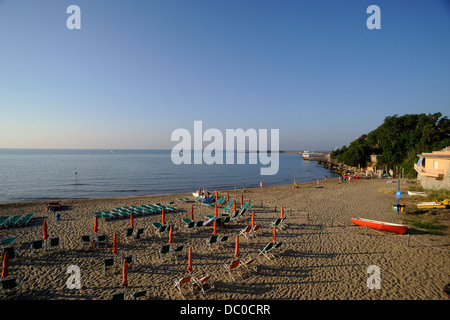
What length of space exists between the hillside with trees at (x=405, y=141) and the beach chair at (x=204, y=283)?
41722mm

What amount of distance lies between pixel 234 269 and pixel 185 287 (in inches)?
78.0

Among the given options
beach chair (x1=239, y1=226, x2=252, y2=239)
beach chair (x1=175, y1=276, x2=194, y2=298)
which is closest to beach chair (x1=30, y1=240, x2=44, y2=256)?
beach chair (x1=175, y1=276, x2=194, y2=298)

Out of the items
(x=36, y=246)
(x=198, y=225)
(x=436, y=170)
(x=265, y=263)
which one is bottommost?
(x=265, y=263)

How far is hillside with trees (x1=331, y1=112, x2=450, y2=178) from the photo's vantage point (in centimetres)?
4044

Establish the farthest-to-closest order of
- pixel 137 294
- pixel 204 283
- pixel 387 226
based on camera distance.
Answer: pixel 387 226 < pixel 204 283 < pixel 137 294

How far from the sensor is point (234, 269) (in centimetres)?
868

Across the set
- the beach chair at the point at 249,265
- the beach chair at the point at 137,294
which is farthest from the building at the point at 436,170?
the beach chair at the point at 137,294

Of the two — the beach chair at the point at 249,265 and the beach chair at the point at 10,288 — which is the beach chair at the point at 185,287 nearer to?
the beach chair at the point at 249,265

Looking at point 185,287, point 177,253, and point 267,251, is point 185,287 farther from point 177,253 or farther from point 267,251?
point 267,251

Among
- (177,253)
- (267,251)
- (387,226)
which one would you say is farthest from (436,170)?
(177,253)

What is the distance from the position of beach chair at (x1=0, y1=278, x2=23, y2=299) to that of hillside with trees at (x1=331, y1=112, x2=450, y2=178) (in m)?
46.4

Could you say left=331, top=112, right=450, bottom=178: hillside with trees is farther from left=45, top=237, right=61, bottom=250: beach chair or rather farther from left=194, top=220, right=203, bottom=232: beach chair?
left=45, top=237, right=61, bottom=250: beach chair

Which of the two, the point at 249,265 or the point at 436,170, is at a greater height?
the point at 436,170
